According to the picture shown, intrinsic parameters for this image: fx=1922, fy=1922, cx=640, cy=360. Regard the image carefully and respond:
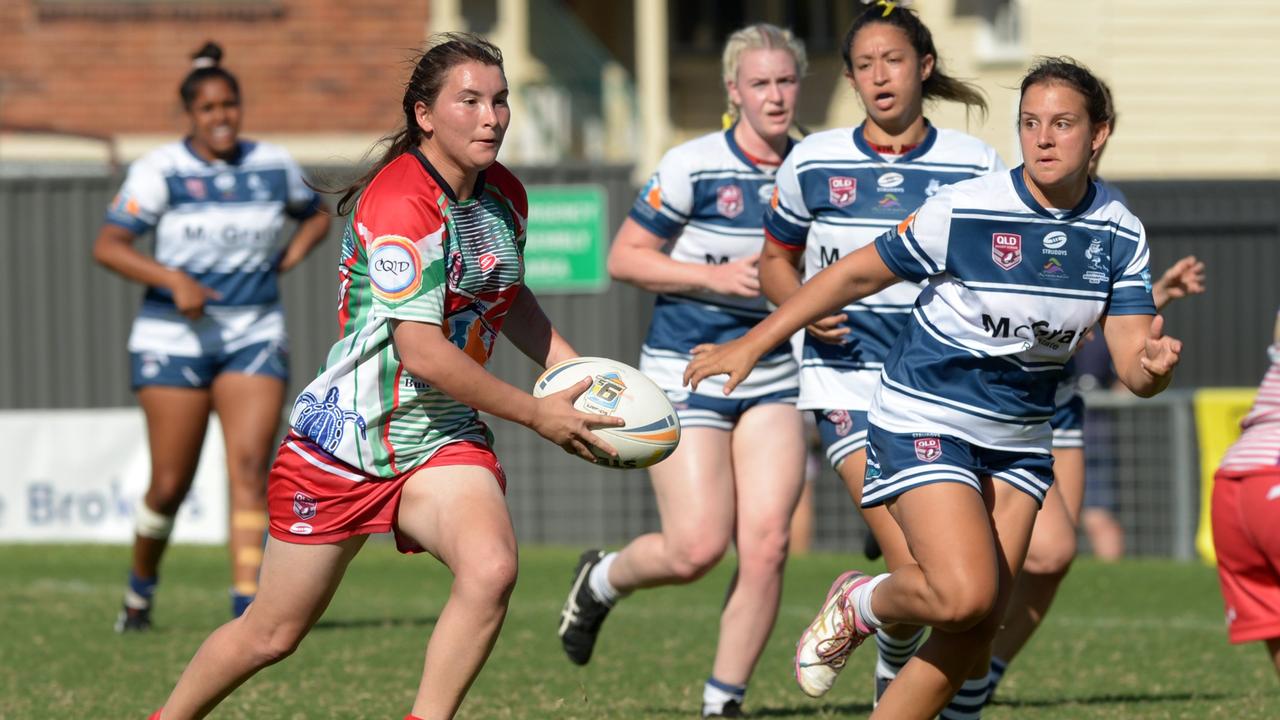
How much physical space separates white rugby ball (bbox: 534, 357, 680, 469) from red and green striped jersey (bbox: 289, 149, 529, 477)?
26 centimetres

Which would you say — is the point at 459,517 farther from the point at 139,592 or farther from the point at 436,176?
the point at 139,592

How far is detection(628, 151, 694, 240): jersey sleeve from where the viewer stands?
7.09 m

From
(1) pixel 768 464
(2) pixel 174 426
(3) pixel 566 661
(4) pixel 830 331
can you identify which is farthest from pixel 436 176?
(2) pixel 174 426

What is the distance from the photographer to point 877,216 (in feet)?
20.1

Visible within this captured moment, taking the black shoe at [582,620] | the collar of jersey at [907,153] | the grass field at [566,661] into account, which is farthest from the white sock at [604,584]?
the collar of jersey at [907,153]

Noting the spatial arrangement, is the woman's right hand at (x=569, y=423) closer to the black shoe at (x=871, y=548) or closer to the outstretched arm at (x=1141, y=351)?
the outstretched arm at (x=1141, y=351)

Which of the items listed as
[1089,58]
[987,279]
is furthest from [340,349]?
[1089,58]

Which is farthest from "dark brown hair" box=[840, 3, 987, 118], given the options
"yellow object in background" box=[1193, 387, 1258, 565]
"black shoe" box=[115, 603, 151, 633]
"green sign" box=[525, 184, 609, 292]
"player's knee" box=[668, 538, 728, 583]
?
"green sign" box=[525, 184, 609, 292]

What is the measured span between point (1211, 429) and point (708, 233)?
302 inches

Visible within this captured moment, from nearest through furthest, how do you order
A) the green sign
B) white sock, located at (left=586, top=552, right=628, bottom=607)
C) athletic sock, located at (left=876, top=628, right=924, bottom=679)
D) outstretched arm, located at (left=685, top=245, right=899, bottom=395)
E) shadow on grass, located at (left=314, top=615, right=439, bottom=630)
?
outstretched arm, located at (left=685, top=245, right=899, bottom=395), athletic sock, located at (left=876, top=628, right=924, bottom=679), white sock, located at (left=586, top=552, right=628, bottom=607), shadow on grass, located at (left=314, top=615, right=439, bottom=630), the green sign

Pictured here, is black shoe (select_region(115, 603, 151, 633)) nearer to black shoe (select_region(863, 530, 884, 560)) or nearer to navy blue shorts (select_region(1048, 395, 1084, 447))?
black shoe (select_region(863, 530, 884, 560))

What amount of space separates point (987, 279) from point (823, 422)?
4.07ft

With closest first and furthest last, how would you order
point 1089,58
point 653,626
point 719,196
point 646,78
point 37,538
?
point 719,196, point 653,626, point 37,538, point 646,78, point 1089,58

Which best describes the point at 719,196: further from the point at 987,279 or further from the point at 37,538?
the point at 37,538
